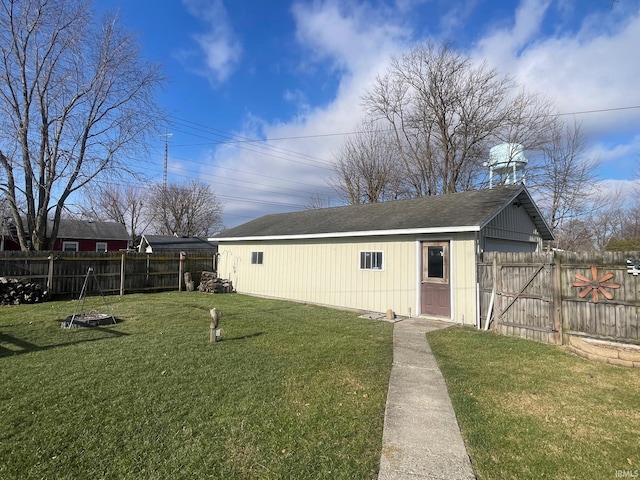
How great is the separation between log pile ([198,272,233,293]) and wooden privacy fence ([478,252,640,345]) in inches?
415

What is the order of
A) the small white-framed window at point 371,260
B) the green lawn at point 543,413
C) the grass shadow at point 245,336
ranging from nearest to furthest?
1. the green lawn at point 543,413
2. the grass shadow at point 245,336
3. the small white-framed window at point 371,260

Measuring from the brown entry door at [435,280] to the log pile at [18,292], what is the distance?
1198 cm

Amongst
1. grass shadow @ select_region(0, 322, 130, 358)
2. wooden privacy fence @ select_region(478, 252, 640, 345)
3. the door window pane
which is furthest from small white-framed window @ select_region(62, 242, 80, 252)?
wooden privacy fence @ select_region(478, 252, 640, 345)

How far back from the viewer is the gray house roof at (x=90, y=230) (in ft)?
91.4

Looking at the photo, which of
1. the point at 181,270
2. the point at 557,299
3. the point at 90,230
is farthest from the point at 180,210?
the point at 557,299

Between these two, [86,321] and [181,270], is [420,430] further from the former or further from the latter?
[181,270]

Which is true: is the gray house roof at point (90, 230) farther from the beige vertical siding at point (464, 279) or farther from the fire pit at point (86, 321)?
the beige vertical siding at point (464, 279)

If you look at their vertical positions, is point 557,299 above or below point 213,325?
above

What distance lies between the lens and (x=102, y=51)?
15.7 metres

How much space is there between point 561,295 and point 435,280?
9.59 feet

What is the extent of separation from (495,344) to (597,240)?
24.2 metres

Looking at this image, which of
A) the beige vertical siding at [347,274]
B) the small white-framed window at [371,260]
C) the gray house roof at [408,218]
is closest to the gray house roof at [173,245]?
the gray house roof at [408,218]

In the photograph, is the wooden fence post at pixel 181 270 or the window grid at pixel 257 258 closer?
the window grid at pixel 257 258

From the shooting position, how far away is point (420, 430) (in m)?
3.37
